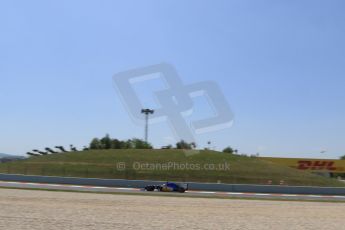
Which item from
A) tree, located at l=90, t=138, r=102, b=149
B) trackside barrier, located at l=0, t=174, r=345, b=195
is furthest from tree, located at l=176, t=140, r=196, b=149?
trackside barrier, located at l=0, t=174, r=345, b=195

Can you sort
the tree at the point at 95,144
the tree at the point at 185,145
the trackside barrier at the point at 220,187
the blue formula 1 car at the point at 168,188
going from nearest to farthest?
1. the blue formula 1 car at the point at 168,188
2. the trackside barrier at the point at 220,187
3. the tree at the point at 185,145
4. the tree at the point at 95,144

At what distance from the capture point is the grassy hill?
185ft

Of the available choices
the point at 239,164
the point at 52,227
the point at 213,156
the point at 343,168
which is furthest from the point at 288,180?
the point at 52,227

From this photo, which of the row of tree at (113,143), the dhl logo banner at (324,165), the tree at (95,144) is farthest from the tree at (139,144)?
the dhl logo banner at (324,165)

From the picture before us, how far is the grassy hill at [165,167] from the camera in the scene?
56503 mm

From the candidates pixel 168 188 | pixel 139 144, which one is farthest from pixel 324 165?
pixel 168 188

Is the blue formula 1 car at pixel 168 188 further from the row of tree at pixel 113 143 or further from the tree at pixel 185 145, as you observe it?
the row of tree at pixel 113 143

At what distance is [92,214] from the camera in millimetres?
16922

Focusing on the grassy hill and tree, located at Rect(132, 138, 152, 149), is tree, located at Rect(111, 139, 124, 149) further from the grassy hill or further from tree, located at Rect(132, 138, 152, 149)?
the grassy hill

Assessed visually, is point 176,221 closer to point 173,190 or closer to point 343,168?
point 173,190

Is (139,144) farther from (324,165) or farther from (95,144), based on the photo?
(324,165)

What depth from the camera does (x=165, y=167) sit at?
60438 mm

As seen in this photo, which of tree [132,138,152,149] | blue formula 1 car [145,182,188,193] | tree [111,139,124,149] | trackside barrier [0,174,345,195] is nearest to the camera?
blue formula 1 car [145,182,188,193]

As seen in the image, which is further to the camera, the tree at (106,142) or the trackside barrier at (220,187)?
the tree at (106,142)
